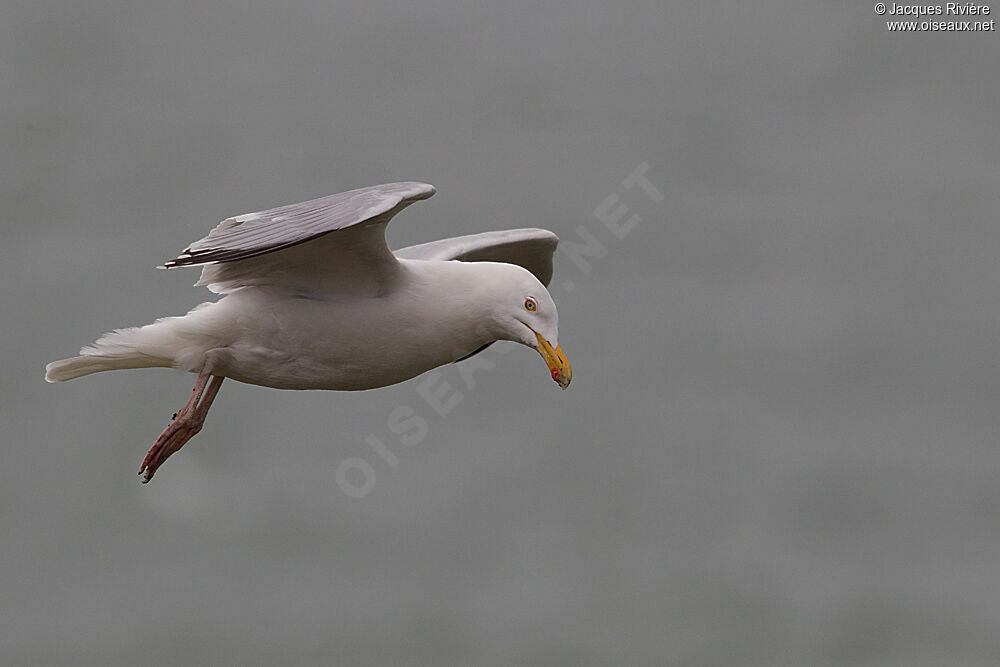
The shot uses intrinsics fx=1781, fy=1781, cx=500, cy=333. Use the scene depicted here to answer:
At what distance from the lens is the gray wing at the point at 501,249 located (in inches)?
363

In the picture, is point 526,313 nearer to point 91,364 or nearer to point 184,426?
point 184,426

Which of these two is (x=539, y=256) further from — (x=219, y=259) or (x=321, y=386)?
(x=219, y=259)

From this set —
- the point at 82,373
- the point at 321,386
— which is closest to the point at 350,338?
the point at 321,386

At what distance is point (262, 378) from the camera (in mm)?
8047

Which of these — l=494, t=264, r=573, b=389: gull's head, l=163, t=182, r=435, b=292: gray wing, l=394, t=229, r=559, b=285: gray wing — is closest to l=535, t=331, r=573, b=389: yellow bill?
l=494, t=264, r=573, b=389: gull's head

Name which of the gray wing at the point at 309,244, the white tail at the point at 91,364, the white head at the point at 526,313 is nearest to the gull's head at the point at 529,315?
the white head at the point at 526,313

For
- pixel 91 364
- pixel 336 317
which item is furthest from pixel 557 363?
pixel 91 364

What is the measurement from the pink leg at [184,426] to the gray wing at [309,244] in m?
0.48

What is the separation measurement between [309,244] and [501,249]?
6.45ft

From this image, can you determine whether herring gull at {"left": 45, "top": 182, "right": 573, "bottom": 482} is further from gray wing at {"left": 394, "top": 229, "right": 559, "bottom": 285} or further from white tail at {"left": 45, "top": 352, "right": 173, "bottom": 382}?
gray wing at {"left": 394, "top": 229, "right": 559, "bottom": 285}

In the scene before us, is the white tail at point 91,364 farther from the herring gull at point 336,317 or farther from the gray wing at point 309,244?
the gray wing at point 309,244

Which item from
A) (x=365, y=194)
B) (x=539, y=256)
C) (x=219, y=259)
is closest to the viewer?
(x=219, y=259)

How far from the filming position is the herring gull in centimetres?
772

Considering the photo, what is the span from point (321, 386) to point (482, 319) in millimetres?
821
